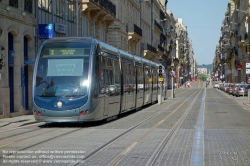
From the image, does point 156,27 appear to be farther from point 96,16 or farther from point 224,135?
point 224,135

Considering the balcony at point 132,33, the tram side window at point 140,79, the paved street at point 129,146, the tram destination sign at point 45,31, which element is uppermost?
the balcony at point 132,33

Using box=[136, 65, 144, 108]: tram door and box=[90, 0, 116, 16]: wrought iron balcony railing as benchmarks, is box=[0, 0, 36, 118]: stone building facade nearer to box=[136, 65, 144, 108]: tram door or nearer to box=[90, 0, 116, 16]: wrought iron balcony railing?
box=[136, 65, 144, 108]: tram door

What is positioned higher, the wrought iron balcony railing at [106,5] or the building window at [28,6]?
the wrought iron balcony railing at [106,5]

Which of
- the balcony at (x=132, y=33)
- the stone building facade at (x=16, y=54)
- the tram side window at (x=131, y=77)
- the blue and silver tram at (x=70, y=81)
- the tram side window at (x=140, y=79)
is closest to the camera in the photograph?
the blue and silver tram at (x=70, y=81)

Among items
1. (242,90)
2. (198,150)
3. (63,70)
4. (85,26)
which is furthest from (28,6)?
(242,90)

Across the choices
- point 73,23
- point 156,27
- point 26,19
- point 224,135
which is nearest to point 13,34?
point 26,19

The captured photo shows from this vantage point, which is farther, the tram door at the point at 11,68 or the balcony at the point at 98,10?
the balcony at the point at 98,10

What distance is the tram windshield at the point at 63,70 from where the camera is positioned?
18344mm

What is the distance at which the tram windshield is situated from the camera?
60.2 feet

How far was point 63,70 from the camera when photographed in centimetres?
1852

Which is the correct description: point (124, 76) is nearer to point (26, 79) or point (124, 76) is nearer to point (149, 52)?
point (26, 79)

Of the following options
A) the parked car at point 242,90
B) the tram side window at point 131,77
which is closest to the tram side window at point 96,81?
the tram side window at point 131,77

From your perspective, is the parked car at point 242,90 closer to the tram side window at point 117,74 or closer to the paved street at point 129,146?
the tram side window at point 117,74

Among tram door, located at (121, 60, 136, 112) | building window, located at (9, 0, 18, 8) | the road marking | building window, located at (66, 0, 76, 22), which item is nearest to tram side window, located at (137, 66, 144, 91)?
tram door, located at (121, 60, 136, 112)
